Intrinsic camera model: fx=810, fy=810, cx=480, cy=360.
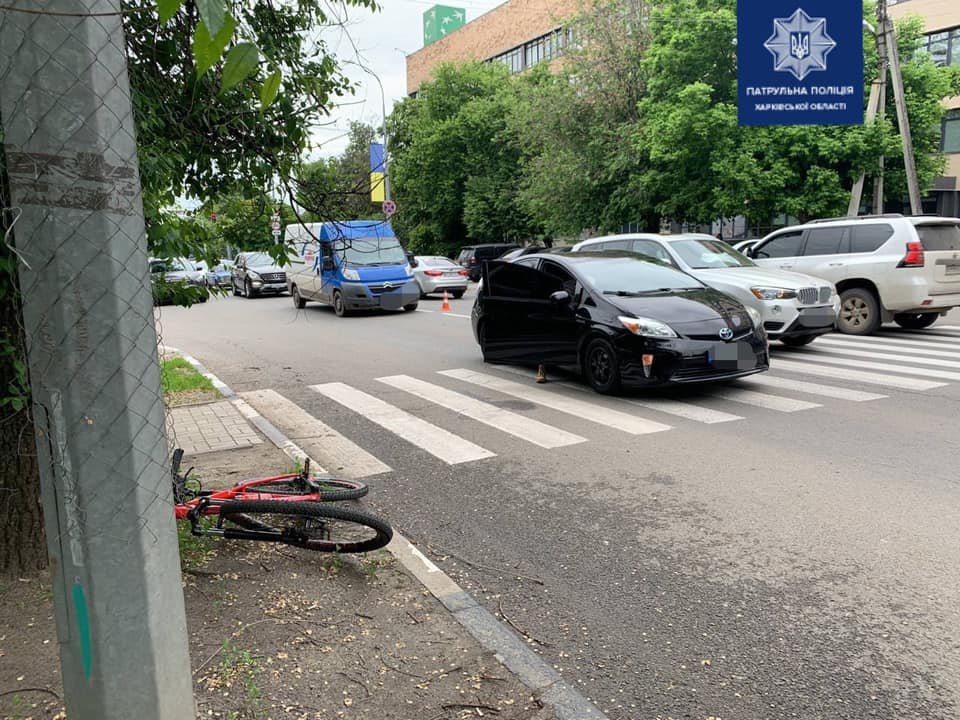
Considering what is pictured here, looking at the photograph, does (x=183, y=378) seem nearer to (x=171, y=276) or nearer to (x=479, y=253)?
(x=171, y=276)

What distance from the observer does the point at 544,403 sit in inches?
350

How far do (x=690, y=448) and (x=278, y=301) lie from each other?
23376 mm

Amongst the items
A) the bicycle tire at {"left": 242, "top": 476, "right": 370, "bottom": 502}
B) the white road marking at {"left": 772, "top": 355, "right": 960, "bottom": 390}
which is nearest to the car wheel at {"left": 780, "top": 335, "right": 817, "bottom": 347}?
the white road marking at {"left": 772, "top": 355, "right": 960, "bottom": 390}

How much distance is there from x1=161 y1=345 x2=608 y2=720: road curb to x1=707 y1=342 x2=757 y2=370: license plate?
15.9ft

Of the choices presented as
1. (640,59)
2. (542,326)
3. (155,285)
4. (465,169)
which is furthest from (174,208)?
(465,169)

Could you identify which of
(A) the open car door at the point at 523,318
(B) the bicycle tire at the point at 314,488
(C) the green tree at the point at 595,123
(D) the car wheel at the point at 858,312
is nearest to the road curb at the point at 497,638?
(B) the bicycle tire at the point at 314,488

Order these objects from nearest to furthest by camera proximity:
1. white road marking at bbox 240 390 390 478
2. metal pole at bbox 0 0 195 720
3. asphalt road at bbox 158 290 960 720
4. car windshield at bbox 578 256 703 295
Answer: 1. metal pole at bbox 0 0 195 720
2. asphalt road at bbox 158 290 960 720
3. white road marking at bbox 240 390 390 478
4. car windshield at bbox 578 256 703 295

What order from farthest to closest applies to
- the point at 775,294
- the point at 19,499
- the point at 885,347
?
the point at 885,347, the point at 775,294, the point at 19,499

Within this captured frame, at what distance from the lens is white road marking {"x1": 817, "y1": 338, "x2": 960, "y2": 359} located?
37.0 feet

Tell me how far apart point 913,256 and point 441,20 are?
211ft

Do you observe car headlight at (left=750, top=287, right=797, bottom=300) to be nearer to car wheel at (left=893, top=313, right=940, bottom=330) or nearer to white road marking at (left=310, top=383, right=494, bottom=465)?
car wheel at (left=893, top=313, right=940, bottom=330)

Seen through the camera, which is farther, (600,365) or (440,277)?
(440,277)

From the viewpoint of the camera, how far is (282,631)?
12.0 ft

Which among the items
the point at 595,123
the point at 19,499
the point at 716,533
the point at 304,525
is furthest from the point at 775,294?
the point at 595,123
